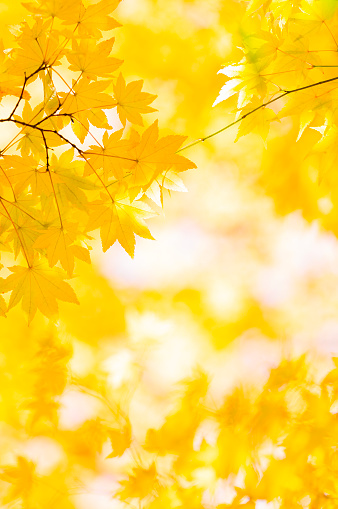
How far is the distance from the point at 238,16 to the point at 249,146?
418mm

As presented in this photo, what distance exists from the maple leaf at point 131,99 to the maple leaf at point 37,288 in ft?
1.04

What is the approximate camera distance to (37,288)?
32.4 inches

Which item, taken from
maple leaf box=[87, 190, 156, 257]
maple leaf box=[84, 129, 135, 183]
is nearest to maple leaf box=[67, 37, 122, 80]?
maple leaf box=[84, 129, 135, 183]

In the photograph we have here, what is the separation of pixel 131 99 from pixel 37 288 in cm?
40

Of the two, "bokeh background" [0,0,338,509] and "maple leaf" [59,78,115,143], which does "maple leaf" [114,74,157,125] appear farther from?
"bokeh background" [0,0,338,509]

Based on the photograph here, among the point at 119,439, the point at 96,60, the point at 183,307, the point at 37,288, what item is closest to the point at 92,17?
the point at 96,60

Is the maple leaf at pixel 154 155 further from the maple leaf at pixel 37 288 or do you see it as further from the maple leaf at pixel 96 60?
the maple leaf at pixel 37 288

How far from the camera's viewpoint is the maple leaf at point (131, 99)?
2.66 ft

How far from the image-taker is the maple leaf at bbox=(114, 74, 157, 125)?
0.81 meters

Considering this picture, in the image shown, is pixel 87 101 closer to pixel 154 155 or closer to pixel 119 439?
pixel 154 155

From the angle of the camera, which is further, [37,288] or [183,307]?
[183,307]

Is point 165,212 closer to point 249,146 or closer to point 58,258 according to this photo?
point 249,146

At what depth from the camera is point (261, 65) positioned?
96 centimetres

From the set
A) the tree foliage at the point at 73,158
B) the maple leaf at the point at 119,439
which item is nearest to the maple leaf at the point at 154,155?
the tree foliage at the point at 73,158
